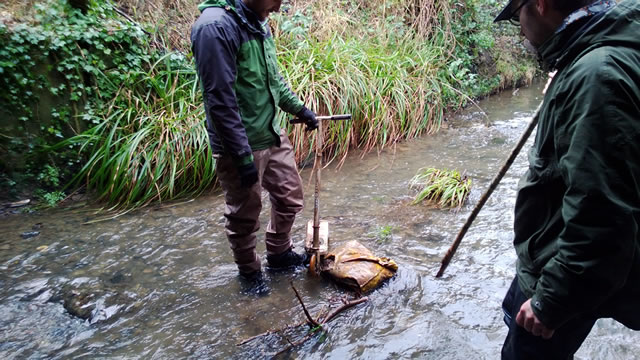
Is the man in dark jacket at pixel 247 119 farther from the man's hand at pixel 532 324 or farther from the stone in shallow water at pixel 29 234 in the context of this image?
the stone in shallow water at pixel 29 234

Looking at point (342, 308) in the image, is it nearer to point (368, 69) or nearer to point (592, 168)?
point (592, 168)

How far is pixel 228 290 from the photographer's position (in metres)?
2.82

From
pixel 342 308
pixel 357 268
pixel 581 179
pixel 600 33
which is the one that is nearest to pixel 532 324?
pixel 581 179

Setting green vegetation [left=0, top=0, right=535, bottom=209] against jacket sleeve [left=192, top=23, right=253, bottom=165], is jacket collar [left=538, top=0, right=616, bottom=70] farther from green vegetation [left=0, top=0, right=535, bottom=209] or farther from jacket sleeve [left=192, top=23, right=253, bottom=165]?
green vegetation [left=0, top=0, right=535, bottom=209]

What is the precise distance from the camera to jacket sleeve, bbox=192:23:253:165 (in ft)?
7.08

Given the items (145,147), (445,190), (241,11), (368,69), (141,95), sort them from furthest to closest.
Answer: (368,69)
(141,95)
(145,147)
(445,190)
(241,11)

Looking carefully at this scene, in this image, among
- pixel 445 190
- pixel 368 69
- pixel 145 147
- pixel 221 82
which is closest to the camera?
pixel 221 82

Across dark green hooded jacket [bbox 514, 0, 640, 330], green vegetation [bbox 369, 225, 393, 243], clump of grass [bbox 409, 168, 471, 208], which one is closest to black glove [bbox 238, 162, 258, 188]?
green vegetation [bbox 369, 225, 393, 243]

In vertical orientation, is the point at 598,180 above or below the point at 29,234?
above

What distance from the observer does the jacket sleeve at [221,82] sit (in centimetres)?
216

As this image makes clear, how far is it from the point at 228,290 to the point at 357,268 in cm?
91

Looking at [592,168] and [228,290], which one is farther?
[228,290]

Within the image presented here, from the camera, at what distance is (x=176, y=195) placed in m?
4.18

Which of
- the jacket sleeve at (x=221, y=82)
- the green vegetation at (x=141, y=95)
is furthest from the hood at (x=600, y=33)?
the green vegetation at (x=141, y=95)
